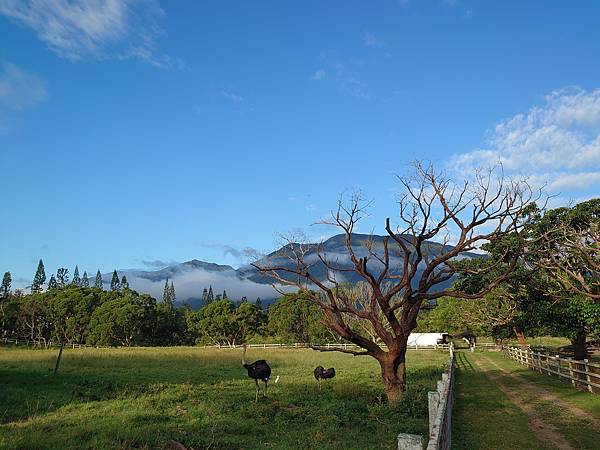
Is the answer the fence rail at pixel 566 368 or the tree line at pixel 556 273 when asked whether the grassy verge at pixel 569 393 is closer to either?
the fence rail at pixel 566 368

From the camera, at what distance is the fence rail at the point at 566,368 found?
19531 mm

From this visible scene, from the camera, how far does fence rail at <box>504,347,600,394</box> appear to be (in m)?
19.5

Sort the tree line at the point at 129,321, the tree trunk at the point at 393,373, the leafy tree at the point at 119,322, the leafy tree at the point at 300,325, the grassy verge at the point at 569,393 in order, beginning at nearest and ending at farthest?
the grassy verge at the point at 569,393 < the tree trunk at the point at 393,373 < the leafy tree at the point at 119,322 < the tree line at the point at 129,321 < the leafy tree at the point at 300,325

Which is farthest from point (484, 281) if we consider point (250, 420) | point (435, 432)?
point (435, 432)

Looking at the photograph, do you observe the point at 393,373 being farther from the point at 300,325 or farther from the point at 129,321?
the point at 129,321

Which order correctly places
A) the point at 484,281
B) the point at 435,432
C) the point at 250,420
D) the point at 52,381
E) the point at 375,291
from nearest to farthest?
the point at 435,432 → the point at 250,420 → the point at 375,291 → the point at 52,381 → the point at 484,281

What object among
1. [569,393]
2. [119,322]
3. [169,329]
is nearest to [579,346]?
[569,393]

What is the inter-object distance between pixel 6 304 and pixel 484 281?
7769 cm

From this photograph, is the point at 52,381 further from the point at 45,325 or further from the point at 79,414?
the point at 45,325

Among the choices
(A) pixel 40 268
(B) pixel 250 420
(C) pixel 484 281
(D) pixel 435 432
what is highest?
(A) pixel 40 268

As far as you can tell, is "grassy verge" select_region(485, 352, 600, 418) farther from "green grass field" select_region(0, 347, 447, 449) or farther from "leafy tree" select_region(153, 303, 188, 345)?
"leafy tree" select_region(153, 303, 188, 345)

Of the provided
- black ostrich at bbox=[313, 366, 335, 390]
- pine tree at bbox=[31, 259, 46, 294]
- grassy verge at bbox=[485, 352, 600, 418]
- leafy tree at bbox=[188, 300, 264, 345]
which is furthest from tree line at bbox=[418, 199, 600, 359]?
pine tree at bbox=[31, 259, 46, 294]

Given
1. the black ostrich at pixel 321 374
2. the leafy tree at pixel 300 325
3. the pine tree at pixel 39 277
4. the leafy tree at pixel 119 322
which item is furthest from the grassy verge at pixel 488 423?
the pine tree at pixel 39 277

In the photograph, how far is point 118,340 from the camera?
7319 cm
